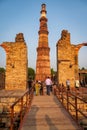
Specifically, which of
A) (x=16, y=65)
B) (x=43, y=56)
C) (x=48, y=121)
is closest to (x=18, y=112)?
(x=48, y=121)

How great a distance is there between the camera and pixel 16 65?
14945 millimetres

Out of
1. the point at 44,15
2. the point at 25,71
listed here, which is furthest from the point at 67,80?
the point at 44,15

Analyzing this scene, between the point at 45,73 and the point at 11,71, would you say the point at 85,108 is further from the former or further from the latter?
the point at 45,73

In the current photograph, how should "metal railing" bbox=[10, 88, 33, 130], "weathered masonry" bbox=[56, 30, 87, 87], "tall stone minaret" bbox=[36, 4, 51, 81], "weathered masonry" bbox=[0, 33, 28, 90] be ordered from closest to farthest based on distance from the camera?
"metal railing" bbox=[10, 88, 33, 130]
"weathered masonry" bbox=[0, 33, 28, 90]
"weathered masonry" bbox=[56, 30, 87, 87]
"tall stone minaret" bbox=[36, 4, 51, 81]

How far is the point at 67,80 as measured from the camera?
560 inches

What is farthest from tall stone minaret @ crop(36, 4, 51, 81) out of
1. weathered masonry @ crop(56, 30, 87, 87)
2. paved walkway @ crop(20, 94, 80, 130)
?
paved walkway @ crop(20, 94, 80, 130)

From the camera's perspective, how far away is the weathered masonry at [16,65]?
14.8 metres

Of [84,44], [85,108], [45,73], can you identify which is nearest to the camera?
[85,108]

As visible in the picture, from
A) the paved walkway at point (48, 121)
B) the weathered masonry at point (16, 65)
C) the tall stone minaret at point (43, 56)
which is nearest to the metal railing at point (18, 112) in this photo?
the paved walkway at point (48, 121)

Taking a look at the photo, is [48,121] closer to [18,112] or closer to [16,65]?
[18,112]

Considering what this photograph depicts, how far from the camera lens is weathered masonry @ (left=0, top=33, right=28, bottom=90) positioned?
583 inches

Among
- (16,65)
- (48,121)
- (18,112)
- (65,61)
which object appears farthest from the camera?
(65,61)

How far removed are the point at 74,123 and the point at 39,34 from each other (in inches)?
1041

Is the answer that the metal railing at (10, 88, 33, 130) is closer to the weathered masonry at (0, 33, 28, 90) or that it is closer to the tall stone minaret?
the weathered masonry at (0, 33, 28, 90)
